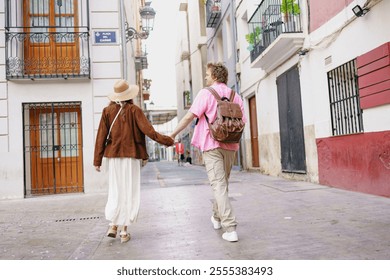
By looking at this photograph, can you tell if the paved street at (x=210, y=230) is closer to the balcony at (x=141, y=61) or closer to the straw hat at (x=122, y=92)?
the straw hat at (x=122, y=92)

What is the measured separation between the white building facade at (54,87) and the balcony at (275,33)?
3.67 metres

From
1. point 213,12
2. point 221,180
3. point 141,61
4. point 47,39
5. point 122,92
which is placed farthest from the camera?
point 141,61

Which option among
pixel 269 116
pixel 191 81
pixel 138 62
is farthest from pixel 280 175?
pixel 191 81

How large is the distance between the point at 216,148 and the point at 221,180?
0.31 meters

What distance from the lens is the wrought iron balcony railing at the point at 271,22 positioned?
354 inches

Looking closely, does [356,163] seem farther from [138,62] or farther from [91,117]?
[138,62]

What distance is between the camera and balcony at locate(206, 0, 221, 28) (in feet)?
54.5

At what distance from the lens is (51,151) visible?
363 inches

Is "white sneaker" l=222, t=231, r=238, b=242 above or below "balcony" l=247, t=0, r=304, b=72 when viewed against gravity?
below

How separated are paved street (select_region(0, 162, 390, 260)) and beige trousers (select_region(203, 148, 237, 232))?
0.72ft

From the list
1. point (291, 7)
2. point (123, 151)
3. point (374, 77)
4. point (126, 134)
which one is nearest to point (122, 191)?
point (123, 151)

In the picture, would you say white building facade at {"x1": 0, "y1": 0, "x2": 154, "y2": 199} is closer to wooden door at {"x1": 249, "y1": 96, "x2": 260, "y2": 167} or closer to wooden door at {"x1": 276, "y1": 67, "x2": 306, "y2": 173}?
wooden door at {"x1": 276, "y1": 67, "x2": 306, "y2": 173}

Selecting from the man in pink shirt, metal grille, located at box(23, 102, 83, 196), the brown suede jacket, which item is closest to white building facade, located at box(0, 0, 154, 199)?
metal grille, located at box(23, 102, 83, 196)

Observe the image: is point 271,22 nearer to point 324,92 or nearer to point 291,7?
point 291,7
